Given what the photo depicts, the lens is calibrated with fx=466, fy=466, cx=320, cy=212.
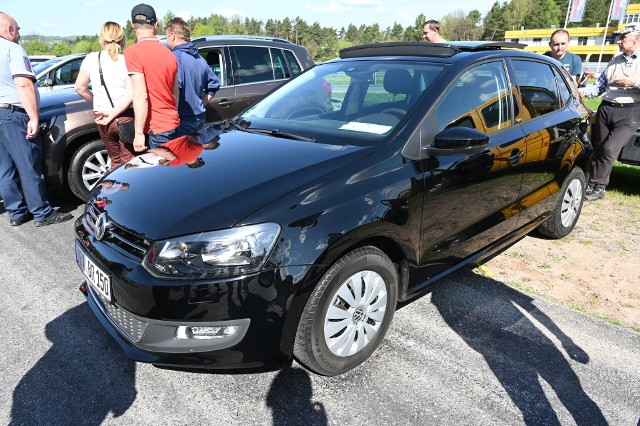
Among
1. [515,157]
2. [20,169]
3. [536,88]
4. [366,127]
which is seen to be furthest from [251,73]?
[515,157]

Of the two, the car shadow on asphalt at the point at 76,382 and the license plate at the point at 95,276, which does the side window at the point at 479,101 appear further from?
the car shadow on asphalt at the point at 76,382

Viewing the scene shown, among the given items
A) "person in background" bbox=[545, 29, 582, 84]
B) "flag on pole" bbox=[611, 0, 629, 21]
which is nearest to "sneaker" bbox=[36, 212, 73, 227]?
"person in background" bbox=[545, 29, 582, 84]

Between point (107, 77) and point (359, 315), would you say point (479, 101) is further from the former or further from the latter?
point (107, 77)

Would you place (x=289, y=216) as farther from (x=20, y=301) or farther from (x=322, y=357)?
(x=20, y=301)

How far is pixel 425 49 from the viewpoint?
3236 millimetres

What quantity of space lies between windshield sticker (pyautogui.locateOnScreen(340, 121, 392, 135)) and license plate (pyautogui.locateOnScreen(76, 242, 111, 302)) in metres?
1.60

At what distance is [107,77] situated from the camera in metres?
4.52

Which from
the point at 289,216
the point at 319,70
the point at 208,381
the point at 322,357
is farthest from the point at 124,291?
the point at 319,70

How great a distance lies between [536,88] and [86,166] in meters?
4.56

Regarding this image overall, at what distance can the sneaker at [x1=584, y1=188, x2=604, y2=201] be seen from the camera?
18.8ft

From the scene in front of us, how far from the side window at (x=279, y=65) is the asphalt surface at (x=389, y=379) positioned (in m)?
4.41

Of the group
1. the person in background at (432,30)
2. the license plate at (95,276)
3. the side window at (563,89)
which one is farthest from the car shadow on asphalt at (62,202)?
the person in background at (432,30)

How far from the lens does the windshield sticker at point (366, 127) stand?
9.01 feet

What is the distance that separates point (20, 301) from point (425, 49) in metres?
3.35
